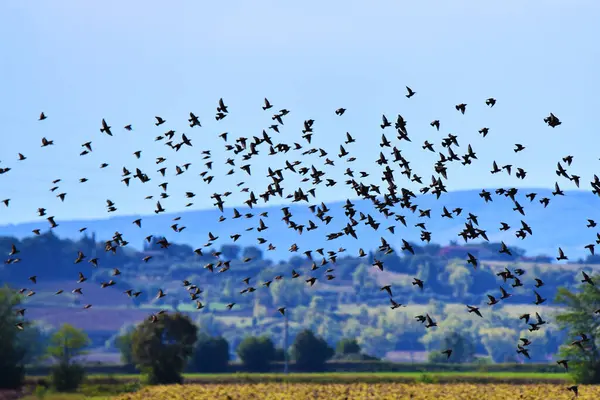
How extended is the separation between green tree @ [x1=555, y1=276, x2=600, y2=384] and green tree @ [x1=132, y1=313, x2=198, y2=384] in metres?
41.0

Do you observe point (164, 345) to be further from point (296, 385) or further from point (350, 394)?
point (350, 394)

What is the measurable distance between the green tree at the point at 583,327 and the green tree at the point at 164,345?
41.0m

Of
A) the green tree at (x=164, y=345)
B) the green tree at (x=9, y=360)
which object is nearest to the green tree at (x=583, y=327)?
the green tree at (x=164, y=345)

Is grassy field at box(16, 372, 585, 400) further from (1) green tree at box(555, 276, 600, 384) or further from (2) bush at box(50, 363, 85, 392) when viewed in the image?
(1) green tree at box(555, 276, 600, 384)

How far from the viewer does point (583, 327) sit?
13712 centimetres

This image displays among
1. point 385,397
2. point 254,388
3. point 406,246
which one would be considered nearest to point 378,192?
point 406,246

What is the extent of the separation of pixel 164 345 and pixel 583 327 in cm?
4738

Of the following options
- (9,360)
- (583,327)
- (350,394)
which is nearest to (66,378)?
(9,360)

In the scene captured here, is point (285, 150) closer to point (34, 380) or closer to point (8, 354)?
point (8, 354)

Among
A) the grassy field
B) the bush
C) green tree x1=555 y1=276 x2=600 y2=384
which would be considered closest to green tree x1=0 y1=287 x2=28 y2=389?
the grassy field

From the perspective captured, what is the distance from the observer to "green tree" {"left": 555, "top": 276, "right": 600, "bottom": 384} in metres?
131

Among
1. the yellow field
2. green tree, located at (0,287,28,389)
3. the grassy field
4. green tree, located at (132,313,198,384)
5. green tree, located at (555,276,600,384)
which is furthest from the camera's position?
green tree, located at (132,313,198,384)

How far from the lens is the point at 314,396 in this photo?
110000 mm

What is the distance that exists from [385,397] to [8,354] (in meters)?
44.9
